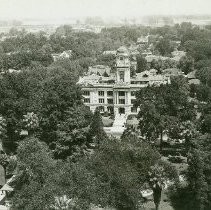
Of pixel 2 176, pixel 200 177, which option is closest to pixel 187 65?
pixel 2 176

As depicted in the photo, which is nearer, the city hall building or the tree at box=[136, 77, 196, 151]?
the tree at box=[136, 77, 196, 151]

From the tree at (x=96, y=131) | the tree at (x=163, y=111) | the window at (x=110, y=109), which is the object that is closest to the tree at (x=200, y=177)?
the tree at (x=163, y=111)

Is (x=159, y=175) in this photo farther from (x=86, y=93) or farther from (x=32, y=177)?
(x=86, y=93)

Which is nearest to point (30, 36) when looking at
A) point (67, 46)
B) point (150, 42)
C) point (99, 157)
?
point (67, 46)

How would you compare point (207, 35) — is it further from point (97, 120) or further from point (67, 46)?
point (97, 120)

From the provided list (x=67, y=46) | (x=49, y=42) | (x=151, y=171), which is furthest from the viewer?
(x=49, y=42)

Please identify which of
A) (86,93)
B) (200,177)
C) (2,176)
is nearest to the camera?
(200,177)

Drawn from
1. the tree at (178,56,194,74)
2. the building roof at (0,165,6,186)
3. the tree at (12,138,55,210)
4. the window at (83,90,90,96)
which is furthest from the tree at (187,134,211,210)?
the tree at (178,56,194,74)

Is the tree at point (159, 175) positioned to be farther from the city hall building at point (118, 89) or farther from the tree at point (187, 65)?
the tree at point (187, 65)

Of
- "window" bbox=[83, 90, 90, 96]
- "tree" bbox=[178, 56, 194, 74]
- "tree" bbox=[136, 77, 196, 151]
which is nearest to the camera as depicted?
"tree" bbox=[136, 77, 196, 151]

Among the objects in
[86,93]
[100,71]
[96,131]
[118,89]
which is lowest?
[100,71]

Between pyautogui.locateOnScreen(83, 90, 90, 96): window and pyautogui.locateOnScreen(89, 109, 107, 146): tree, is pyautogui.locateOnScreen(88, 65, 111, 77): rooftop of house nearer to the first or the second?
pyautogui.locateOnScreen(83, 90, 90, 96): window
